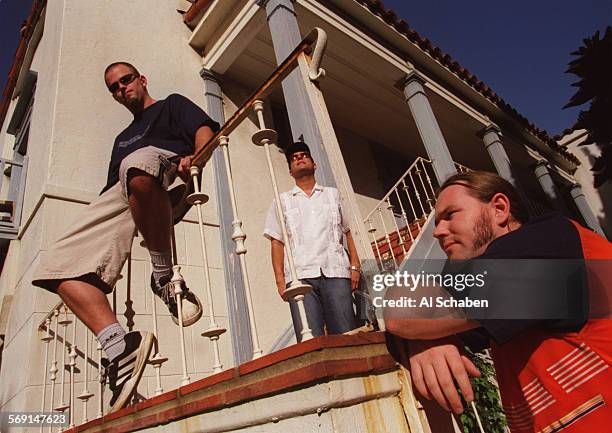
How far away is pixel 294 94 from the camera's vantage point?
394cm

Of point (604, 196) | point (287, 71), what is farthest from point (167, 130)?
point (604, 196)

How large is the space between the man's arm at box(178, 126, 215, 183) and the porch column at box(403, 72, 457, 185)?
3.91 meters

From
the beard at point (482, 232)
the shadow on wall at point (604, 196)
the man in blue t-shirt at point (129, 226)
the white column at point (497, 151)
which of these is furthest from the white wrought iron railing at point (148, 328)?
the shadow on wall at point (604, 196)

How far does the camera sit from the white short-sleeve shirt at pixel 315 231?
7.77ft

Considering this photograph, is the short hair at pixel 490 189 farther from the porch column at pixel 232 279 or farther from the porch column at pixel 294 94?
the porch column at pixel 232 279

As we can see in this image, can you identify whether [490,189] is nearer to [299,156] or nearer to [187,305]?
[187,305]

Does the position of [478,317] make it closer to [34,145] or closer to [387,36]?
[34,145]

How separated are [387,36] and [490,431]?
5721 mm

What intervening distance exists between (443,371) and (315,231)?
169 centimetres

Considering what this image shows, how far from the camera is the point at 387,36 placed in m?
6.26

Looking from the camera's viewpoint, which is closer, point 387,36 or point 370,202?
point 387,36

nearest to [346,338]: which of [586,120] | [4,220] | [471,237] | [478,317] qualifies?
[478,317]

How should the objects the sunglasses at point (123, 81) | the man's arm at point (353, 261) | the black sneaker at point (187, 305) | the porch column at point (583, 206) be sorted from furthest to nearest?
the porch column at point (583, 206), the man's arm at point (353, 261), the sunglasses at point (123, 81), the black sneaker at point (187, 305)

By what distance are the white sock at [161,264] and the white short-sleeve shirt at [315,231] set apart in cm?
70
